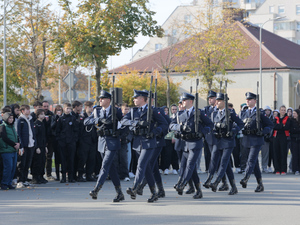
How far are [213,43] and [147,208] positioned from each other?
103 ft

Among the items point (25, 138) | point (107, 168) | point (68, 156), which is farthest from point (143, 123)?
point (68, 156)

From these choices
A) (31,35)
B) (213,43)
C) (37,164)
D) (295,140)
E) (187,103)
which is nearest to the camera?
(187,103)

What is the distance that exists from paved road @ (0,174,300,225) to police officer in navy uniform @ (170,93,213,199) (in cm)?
46

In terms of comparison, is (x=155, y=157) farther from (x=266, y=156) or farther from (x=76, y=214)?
(x=266, y=156)

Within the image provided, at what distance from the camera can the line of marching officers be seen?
10992 mm

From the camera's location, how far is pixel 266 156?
61.8 ft

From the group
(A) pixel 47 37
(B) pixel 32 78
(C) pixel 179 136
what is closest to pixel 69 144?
(C) pixel 179 136

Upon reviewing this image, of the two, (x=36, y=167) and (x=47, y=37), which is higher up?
(x=47, y=37)

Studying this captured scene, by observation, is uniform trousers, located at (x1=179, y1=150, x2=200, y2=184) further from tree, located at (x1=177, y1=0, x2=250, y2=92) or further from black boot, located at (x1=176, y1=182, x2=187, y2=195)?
tree, located at (x1=177, y1=0, x2=250, y2=92)

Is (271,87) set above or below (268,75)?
below

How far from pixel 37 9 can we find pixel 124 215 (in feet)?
61.9

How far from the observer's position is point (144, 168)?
1092 cm

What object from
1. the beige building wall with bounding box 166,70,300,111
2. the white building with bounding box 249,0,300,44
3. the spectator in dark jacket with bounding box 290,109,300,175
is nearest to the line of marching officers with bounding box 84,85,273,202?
the spectator in dark jacket with bounding box 290,109,300,175

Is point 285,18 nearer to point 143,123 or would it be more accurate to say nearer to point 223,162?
point 223,162
